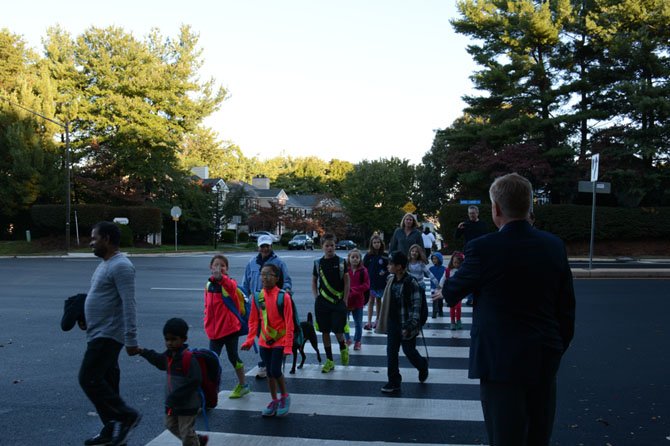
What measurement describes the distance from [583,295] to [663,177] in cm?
2146

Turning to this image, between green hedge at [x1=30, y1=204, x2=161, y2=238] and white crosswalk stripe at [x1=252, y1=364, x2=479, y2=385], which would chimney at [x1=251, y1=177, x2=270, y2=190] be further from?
white crosswalk stripe at [x1=252, y1=364, x2=479, y2=385]

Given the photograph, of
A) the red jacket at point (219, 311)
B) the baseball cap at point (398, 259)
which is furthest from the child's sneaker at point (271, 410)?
the baseball cap at point (398, 259)

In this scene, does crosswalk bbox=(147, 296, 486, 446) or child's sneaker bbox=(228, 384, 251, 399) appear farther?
child's sneaker bbox=(228, 384, 251, 399)

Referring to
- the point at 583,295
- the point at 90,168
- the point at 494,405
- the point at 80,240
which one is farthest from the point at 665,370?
the point at 90,168

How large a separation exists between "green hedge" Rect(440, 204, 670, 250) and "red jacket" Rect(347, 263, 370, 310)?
22.8 m

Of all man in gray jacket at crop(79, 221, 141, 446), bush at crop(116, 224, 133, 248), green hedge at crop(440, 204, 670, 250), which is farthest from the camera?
bush at crop(116, 224, 133, 248)

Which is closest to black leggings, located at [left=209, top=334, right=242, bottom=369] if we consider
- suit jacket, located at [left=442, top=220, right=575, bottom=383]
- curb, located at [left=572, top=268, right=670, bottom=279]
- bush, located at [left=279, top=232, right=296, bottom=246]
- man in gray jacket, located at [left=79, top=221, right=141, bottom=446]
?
man in gray jacket, located at [left=79, top=221, right=141, bottom=446]

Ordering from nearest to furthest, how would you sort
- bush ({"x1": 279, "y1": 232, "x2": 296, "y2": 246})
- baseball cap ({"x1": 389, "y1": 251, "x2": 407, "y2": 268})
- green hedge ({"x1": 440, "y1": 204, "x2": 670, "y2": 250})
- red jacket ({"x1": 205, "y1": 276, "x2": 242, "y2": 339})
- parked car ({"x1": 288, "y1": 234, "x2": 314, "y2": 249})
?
red jacket ({"x1": 205, "y1": 276, "x2": 242, "y2": 339}) → baseball cap ({"x1": 389, "y1": 251, "x2": 407, "y2": 268}) → green hedge ({"x1": 440, "y1": 204, "x2": 670, "y2": 250}) → parked car ({"x1": 288, "y1": 234, "x2": 314, "y2": 249}) → bush ({"x1": 279, "y1": 232, "x2": 296, "y2": 246})

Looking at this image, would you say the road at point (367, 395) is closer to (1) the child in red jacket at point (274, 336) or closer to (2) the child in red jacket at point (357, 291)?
(1) the child in red jacket at point (274, 336)

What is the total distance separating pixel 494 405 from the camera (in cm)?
301

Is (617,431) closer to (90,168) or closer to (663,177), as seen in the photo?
(663,177)

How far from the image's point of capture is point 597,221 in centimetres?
3150

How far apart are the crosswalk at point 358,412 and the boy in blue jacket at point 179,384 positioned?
0.53 meters

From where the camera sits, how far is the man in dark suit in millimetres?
2975
